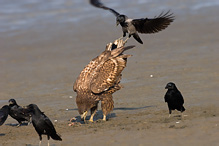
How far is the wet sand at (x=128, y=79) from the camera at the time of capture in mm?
9444

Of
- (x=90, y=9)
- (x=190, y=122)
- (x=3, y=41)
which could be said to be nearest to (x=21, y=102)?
(x=190, y=122)

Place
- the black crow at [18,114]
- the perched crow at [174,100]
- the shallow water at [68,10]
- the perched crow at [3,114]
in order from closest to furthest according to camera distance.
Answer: the perched crow at [174,100]
the perched crow at [3,114]
the black crow at [18,114]
the shallow water at [68,10]

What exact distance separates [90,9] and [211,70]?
33.0ft

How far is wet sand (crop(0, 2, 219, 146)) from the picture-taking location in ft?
31.0

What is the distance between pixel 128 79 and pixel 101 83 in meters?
2.98

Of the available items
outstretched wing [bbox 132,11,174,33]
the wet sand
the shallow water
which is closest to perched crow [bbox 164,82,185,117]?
the wet sand

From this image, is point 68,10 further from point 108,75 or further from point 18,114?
point 18,114

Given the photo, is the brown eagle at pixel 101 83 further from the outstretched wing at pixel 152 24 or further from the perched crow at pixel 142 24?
the outstretched wing at pixel 152 24

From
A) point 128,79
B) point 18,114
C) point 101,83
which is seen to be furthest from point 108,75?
point 128,79

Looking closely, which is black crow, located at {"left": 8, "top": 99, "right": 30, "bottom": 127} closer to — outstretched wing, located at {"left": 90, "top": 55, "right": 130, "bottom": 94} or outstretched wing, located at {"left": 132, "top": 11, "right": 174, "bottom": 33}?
Result: outstretched wing, located at {"left": 90, "top": 55, "right": 130, "bottom": 94}

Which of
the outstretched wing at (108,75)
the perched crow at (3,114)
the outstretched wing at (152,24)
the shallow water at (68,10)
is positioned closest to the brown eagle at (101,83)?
the outstretched wing at (108,75)

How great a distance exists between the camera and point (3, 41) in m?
18.9

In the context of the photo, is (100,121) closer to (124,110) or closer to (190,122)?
(124,110)

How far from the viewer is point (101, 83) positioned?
35.8ft
